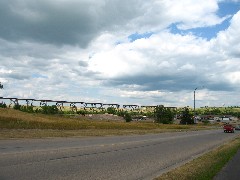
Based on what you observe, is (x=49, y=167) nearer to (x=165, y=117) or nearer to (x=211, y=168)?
(x=211, y=168)

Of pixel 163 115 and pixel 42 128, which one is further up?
pixel 163 115

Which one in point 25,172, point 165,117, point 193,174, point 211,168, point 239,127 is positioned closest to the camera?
point 25,172

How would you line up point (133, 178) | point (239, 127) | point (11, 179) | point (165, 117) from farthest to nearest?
1. point (165, 117)
2. point (239, 127)
3. point (133, 178)
4. point (11, 179)

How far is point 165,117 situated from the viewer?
118 m

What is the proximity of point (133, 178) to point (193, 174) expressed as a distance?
8.34 ft

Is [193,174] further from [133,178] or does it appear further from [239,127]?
[239,127]

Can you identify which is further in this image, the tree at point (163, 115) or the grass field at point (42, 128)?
the tree at point (163, 115)

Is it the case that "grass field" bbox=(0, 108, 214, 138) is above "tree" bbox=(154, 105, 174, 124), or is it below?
below

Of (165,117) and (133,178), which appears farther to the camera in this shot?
(165,117)

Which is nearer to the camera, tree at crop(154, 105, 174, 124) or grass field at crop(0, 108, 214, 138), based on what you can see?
grass field at crop(0, 108, 214, 138)

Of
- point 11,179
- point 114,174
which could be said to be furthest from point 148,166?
point 11,179

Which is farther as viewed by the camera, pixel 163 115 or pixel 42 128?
pixel 163 115

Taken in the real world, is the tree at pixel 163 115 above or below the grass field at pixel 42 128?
above

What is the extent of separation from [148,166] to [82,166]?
10.2ft
